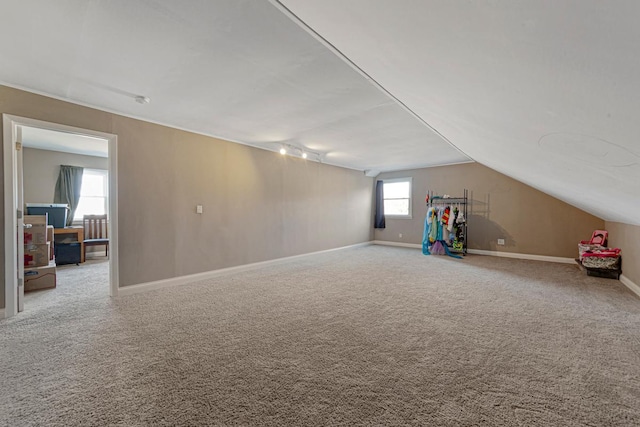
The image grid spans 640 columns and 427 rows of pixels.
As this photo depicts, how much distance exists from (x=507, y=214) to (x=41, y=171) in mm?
10353

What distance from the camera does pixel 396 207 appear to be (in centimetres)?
761

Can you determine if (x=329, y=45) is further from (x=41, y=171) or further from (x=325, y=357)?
(x=41, y=171)

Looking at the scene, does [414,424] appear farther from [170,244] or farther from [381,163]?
[381,163]

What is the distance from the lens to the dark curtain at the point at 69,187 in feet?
18.9

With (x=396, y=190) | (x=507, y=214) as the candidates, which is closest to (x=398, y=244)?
(x=396, y=190)

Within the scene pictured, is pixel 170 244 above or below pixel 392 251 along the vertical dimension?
above

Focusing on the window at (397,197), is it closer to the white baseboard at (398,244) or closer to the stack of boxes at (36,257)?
the white baseboard at (398,244)

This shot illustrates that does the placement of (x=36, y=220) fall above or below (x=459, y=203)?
below

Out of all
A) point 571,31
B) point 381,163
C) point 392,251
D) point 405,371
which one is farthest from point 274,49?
point 392,251

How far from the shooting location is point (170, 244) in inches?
146

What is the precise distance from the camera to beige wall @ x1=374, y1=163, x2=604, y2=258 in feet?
16.9

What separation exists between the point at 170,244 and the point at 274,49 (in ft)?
10.0

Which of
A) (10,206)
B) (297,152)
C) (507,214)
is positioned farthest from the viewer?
(507,214)

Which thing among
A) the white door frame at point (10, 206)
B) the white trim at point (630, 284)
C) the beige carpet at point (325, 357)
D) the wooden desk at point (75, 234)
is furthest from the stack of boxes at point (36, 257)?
the white trim at point (630, 284)
